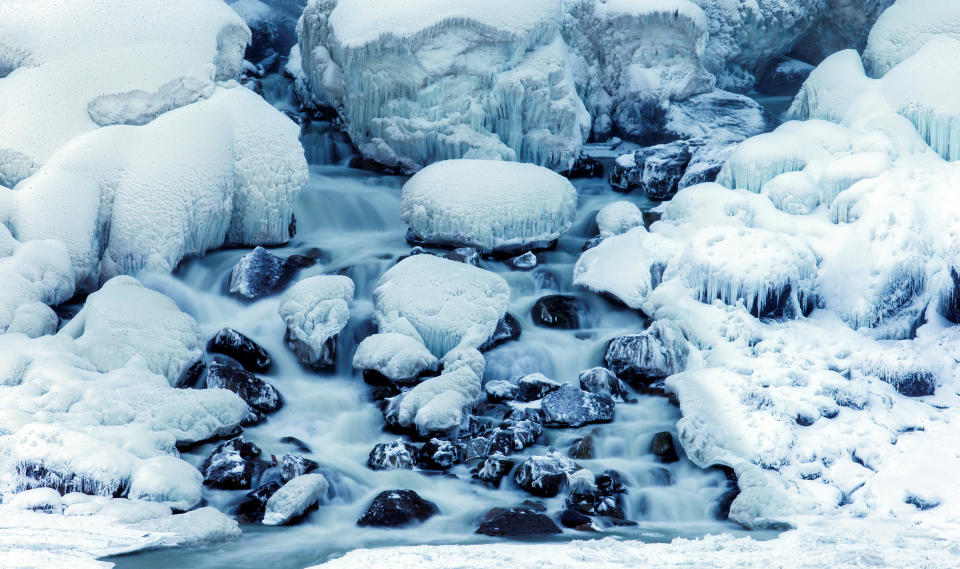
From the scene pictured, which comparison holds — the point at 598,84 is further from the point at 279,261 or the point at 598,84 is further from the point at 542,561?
the point at 542,561

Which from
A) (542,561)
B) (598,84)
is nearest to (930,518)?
(542,561)

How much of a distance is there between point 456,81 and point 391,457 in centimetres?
488

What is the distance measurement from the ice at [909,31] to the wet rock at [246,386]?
23.5 feet

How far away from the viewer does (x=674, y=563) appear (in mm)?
4758

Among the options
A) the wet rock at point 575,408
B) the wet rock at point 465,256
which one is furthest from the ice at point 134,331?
the wet rock at point 575,408

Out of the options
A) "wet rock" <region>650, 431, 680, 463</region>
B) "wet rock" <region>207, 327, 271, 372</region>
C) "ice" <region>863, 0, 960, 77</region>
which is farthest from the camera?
"ice" <region>863, 0, 960, 77</region>

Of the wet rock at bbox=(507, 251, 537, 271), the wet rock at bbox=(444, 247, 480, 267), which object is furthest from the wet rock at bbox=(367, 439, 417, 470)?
the wet rock at bbox=(507, 251, 537, 271)

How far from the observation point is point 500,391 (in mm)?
7270

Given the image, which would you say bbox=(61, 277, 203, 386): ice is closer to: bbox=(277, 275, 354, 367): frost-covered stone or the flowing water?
the flowing water

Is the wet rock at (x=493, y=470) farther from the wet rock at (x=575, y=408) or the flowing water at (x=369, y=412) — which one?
the wet rock at (x=575, y=408)

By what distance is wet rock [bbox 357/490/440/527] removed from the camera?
225 inches

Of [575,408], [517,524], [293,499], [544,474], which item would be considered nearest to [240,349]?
[293,499]

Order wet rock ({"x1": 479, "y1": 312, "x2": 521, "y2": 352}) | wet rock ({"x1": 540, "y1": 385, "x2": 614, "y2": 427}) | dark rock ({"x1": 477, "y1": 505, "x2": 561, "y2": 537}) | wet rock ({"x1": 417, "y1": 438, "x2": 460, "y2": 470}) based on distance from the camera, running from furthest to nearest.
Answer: wet rock ({"x1": 479, "y1": 312, "x2": 521, "y2": 352})
wet rock ({"x1": 540, "y1": 385, "x2": 614, "y2": 427})
wet rock ({"x1": 417, "y1": 438, "x2": 460, "y2": 470})
dark rock ({"x1": 477, "y1": 505, "x2": 561, "y2": 537})

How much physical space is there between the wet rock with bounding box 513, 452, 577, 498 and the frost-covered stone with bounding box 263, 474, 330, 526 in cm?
120
